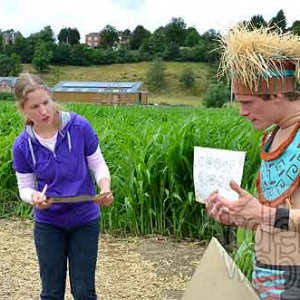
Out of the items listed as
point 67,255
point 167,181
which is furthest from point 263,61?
point 167,181

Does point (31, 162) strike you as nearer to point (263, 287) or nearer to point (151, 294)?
point (263, 287)

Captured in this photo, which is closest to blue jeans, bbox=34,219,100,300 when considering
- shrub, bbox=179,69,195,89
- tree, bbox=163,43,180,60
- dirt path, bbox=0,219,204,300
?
dirt path, bbox=0,219,204,300

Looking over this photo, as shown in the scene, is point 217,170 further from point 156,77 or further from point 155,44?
point 155,44

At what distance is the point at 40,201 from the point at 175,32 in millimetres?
88070

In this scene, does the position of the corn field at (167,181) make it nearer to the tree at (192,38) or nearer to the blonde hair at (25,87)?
the blonde hair at (25,87)

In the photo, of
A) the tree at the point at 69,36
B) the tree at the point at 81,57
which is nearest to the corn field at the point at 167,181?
the tree at the point at 81,57

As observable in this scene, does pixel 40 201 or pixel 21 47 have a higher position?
pixel 21 47

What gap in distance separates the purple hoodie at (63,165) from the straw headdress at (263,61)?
871 mm

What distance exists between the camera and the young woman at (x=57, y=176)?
206cm

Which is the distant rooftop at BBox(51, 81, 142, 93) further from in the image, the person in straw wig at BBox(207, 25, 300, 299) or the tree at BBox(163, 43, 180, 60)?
the person in straw wig at BBox(207, 25, 300, 299)

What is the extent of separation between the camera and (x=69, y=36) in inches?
3780

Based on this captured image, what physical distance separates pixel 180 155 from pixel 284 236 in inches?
97.3

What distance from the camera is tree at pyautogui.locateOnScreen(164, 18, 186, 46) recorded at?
286 ft

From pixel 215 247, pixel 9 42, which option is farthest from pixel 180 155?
pixel 9 42
